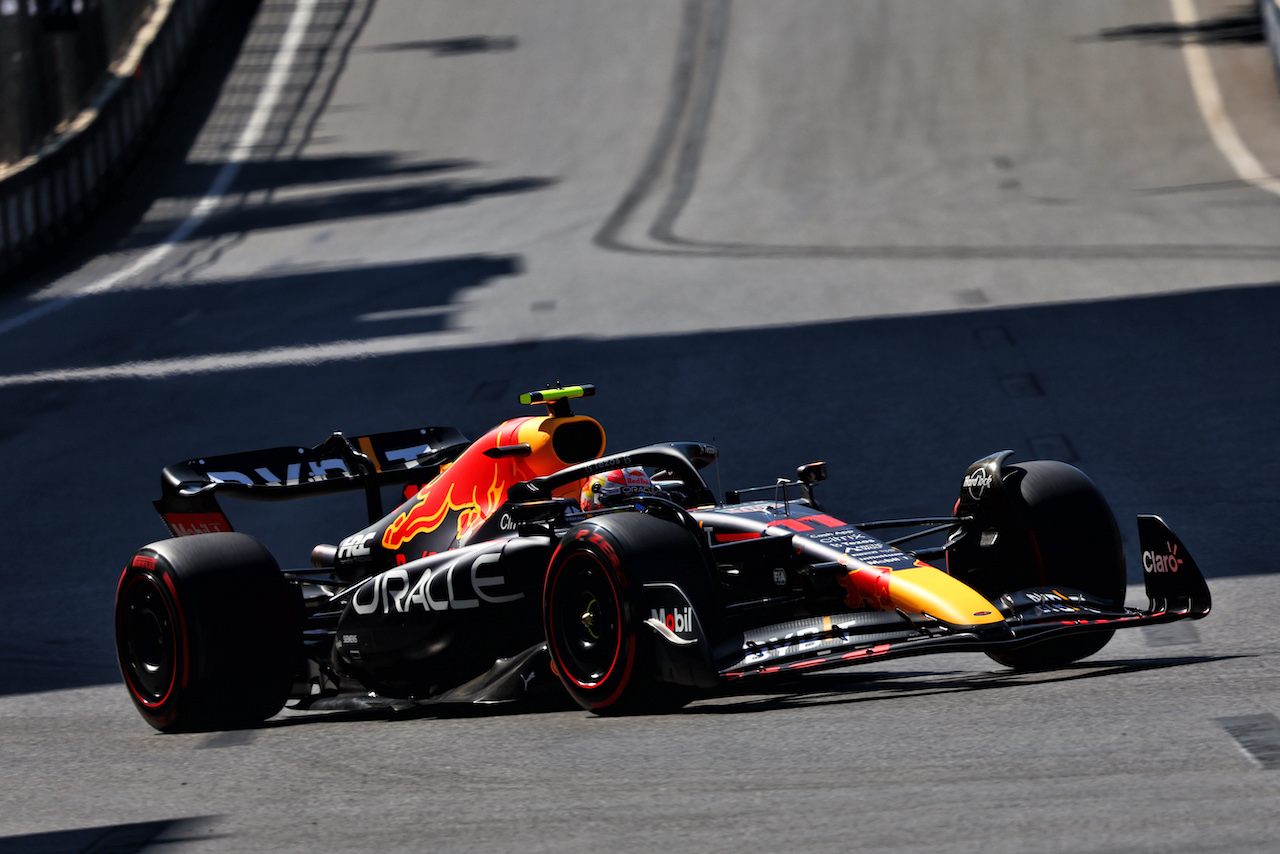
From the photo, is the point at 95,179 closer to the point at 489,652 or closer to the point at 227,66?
the point at 227,66

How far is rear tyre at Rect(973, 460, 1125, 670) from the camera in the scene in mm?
7039

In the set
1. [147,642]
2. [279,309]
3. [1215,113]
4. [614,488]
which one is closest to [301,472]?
[147,642]

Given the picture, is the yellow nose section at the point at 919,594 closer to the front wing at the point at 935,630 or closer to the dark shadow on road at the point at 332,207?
the front wing at the point at 935,630

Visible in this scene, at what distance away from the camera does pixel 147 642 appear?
318 inches

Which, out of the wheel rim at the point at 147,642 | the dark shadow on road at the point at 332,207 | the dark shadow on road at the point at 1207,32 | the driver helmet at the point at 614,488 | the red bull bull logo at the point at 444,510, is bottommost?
the dark shadow on road at the point at 332,207

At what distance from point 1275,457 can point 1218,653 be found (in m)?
5.39

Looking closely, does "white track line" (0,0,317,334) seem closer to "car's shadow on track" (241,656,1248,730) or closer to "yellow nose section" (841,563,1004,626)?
"car's shadow on track" (241,656,1248,730)

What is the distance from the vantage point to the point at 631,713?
21.7 feet

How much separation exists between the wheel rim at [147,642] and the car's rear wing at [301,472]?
92cm

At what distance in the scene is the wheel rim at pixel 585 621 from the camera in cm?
661

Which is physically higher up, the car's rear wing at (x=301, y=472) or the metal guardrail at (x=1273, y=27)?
the car's rear wing at (x=301, y=472)

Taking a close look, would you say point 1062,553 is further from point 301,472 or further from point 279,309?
point 279,309

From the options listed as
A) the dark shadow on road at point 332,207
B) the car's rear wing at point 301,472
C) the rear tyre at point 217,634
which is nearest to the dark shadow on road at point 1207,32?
the dark shadow on road at point 332,207

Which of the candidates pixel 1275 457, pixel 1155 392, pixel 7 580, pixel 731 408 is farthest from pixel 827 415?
pixel 7 580
